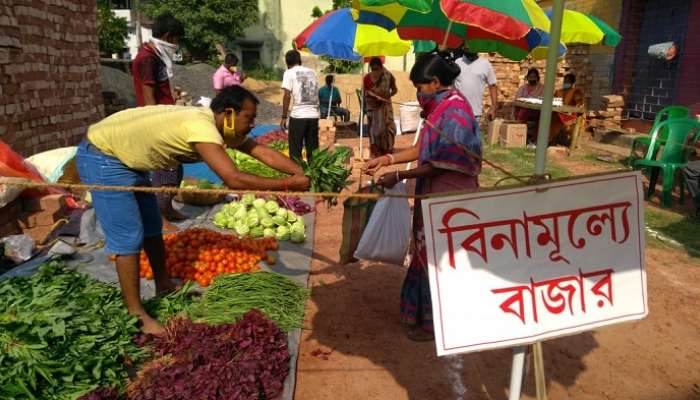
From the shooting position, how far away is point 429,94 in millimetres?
3256

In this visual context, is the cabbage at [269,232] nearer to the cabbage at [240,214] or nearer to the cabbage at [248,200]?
the cabbage at [240,214]

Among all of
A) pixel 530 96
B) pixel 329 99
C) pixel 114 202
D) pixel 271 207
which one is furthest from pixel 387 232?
pixel 329 99

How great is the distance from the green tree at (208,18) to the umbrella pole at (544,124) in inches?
1170

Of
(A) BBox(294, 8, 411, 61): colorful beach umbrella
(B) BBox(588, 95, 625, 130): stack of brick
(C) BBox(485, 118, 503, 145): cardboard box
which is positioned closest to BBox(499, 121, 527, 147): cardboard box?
(C) BBox(485, 118, 503, 145): cardboard box

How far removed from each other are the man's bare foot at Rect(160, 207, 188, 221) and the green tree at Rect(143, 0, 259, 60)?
85.2ft

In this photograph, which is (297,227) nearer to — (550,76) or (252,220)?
(252,220)

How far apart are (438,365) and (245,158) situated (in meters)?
4.98

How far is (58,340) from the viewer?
2.63m

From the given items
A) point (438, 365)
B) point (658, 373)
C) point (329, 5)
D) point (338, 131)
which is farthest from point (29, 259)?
point (329, 5)

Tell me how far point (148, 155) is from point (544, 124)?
2.24 metres

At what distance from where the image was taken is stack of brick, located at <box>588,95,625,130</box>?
11.9 meters

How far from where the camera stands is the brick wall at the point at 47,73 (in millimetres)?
5801

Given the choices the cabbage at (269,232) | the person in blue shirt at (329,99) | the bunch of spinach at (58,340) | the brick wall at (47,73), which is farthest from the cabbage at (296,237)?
the person in blue shirt at (329,99)

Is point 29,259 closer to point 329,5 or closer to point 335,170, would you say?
point 335,170
